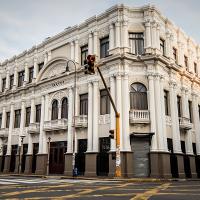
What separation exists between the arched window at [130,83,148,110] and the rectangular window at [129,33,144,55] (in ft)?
11.5

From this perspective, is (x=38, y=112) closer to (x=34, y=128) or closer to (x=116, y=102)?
A: (x=34, y=128)

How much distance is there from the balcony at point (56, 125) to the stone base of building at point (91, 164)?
4.20 metres

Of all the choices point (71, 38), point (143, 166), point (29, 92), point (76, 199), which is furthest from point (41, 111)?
point (76, 199)

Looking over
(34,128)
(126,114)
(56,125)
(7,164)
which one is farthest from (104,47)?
(7,164)

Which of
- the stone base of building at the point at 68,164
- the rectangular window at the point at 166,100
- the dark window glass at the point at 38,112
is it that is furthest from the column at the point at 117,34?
the dark window glass at the point at 38,112

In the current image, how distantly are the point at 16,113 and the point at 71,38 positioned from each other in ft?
40.3

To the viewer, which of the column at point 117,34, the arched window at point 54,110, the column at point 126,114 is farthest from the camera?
the arched window at point 54,110

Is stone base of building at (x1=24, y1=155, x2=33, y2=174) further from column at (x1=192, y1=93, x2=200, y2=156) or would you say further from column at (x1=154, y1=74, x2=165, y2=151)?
column at (x1=192, y1=93, x2=200, y2=156)

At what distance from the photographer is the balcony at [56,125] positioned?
87.6 ft

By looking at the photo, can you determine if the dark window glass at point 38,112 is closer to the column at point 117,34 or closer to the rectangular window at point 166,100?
the column at point 117,34

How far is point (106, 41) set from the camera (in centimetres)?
2683

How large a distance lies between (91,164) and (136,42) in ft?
39.6

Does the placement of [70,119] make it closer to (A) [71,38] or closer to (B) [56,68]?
(B) [56,68]

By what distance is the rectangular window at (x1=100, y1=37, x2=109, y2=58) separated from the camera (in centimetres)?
2672
